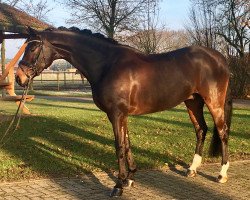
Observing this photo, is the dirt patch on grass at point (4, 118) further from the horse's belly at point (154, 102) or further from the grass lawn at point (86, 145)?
the horse's belly at point (154, 102)

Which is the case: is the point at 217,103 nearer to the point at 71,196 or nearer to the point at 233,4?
the point at 71,196

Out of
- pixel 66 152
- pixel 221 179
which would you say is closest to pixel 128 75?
pixel 221 179

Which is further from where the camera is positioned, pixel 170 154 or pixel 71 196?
pixel 170 154


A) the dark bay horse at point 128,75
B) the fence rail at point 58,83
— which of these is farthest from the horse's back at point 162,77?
the fence rail at point 58,83

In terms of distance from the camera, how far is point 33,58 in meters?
5.16

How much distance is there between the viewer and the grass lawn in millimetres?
6445

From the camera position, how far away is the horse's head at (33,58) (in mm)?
5145

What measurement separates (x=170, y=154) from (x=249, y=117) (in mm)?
7233

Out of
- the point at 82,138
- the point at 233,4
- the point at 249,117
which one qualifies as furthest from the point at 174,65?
the point at 233,4

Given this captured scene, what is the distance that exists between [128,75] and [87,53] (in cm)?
66

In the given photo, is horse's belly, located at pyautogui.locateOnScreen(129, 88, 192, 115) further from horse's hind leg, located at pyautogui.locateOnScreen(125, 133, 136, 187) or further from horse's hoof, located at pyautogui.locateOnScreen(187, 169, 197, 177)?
horse's hoof, located at pyautogui.locateOnScreen(187, 169, 197, 177)

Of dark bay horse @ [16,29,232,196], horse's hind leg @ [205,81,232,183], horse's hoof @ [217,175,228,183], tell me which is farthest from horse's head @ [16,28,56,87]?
horse's hoof @ [217,175,228,183]

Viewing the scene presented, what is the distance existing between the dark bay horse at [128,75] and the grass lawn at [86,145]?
1.27m

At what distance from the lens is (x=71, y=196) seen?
196 inches
